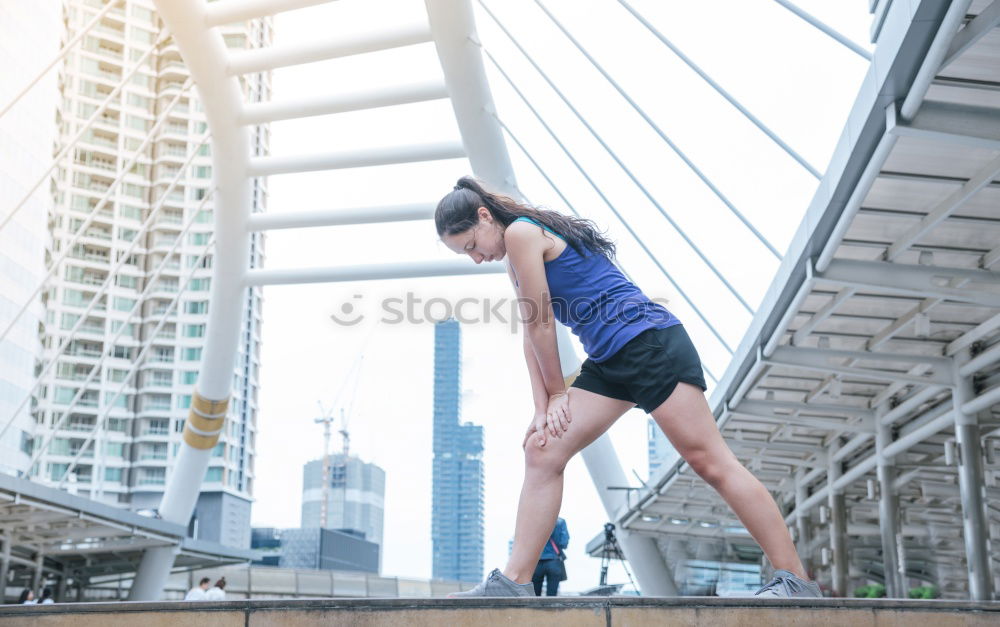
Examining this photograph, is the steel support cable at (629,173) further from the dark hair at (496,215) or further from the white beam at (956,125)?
the dark hair at (496,215)

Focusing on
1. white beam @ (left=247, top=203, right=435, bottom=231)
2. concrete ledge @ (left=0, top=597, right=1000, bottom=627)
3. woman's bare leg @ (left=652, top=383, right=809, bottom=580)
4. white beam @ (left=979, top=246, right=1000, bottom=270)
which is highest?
white beam @ (left=247, top=203, right=435, bottom=231)

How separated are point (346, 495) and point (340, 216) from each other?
553 ft

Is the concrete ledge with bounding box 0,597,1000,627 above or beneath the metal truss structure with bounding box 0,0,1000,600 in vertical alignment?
beneath

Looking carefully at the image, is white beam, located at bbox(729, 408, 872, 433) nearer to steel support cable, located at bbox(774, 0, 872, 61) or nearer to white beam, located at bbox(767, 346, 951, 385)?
white beam, located at bbox(767, 346, 951, 385)

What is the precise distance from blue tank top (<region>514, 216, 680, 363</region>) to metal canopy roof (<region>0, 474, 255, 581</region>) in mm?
13141

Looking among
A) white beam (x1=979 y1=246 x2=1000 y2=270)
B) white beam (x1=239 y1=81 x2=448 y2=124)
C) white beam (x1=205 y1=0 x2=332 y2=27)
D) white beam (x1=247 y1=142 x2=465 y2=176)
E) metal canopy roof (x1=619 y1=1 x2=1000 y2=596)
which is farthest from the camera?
white beam (x1=247 y1=142 x2=465 y2=176)

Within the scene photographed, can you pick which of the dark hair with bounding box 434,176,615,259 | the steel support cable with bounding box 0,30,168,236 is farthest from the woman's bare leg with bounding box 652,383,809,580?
the steel support cable with bounding box 0,30,168,236

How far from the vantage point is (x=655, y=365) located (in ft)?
12.9

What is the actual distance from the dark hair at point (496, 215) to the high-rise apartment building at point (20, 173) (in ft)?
136

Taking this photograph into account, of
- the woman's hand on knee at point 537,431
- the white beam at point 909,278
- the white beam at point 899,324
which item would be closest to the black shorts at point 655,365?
the woman's hand on knee at point 537,431

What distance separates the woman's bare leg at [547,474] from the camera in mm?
4066

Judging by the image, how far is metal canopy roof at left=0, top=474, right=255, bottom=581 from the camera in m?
16.9

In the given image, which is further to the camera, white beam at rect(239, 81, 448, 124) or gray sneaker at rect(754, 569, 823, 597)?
white beam at rect(239, 81, 448, 124)

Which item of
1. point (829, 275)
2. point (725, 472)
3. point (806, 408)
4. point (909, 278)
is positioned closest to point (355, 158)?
point (806, 408)
